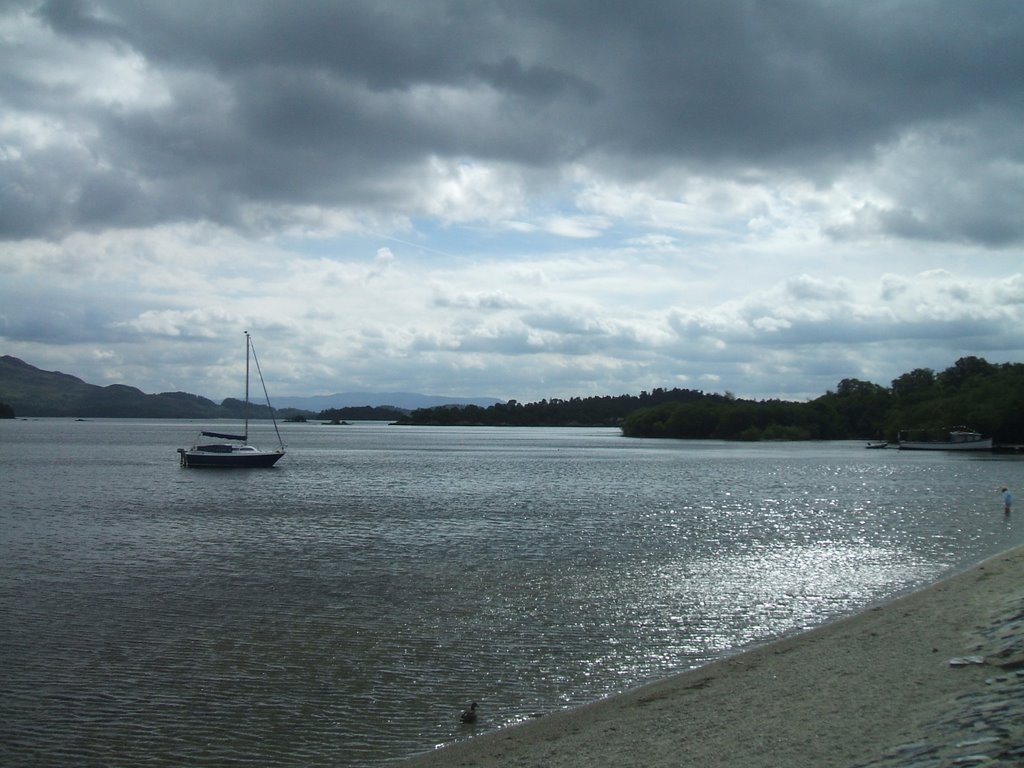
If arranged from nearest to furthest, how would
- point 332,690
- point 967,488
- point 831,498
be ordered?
point 332,690, point 831,498, point 967,488

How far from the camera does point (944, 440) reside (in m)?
140

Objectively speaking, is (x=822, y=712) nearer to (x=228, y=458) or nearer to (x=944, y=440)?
(x=228, y=458)

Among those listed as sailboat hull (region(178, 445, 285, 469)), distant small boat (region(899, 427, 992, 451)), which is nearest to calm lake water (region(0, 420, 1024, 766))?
sailboat hull (region(178, 445, 285, 469))

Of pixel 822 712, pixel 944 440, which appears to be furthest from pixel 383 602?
pixel 944 440

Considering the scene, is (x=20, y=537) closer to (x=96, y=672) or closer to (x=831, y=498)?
(x=96, y=672)

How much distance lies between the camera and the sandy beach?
10148mm

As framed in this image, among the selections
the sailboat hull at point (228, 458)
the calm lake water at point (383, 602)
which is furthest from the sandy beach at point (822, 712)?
the sailboat hull at point (228, 458)

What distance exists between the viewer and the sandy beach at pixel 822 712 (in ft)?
33.3

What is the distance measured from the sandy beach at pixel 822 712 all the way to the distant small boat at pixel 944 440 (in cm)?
12045

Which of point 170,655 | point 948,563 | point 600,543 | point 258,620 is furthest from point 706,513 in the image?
point 170,655

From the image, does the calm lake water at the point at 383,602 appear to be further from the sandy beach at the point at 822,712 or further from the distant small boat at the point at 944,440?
the distant small boat at the point at 944,440

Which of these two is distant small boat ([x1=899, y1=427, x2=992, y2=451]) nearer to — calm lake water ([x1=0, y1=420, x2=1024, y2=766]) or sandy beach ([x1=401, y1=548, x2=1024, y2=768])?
calm lake water ([x1=0, y1=420, x2=1024, y2=766])

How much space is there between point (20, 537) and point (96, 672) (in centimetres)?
2139

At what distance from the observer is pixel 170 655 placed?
17938 millimetres
